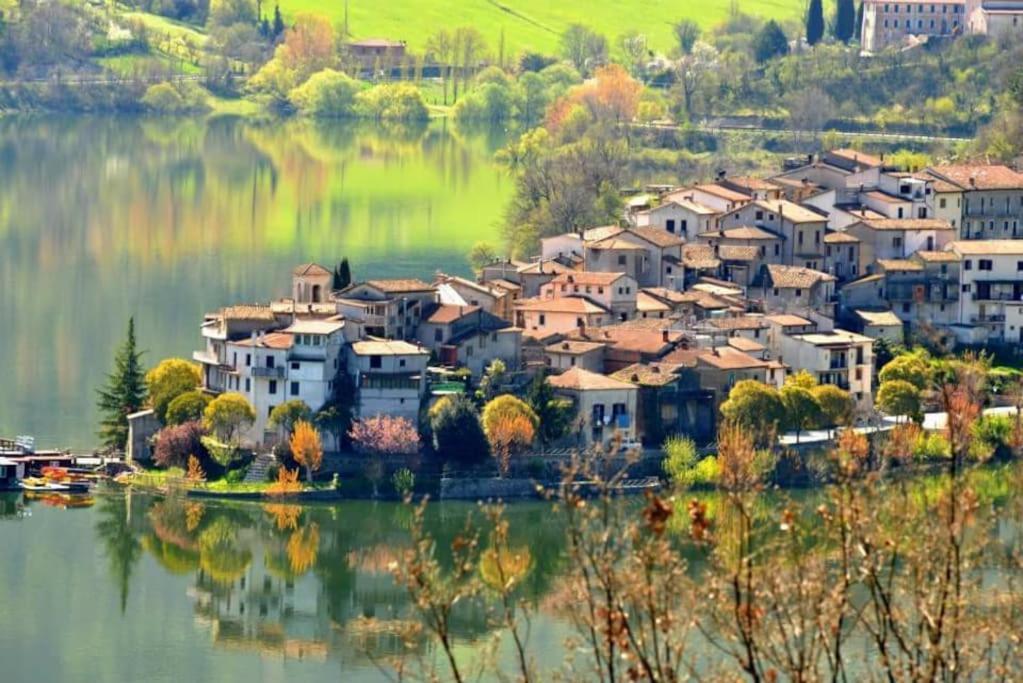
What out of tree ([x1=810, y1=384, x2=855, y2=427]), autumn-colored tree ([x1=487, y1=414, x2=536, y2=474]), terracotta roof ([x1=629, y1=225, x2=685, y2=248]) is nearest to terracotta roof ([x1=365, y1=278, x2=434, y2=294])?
autumn-colored tree ([x1=487, y1=414, x2=536, y2=474])

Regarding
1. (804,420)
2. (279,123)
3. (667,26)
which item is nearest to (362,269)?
(804,420)

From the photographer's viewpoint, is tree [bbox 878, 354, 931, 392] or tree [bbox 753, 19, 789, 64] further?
tree [bbox 753, 19, 789, 64]

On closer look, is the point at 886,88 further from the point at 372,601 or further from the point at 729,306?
the point at 372,601

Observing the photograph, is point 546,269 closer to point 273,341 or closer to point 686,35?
point 273,341

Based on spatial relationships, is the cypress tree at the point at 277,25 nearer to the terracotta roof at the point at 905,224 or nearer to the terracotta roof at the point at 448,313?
the terracotta roof at the point at 905,224

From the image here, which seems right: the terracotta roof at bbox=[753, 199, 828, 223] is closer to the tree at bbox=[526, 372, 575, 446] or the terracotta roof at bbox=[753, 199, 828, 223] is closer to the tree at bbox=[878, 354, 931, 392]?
the tree at bbox=[878, 354, 931, 392]

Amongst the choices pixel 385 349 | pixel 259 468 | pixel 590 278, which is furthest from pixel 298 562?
pixel 590 278
